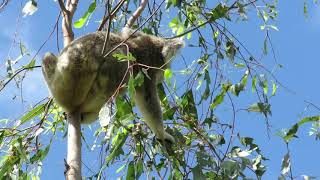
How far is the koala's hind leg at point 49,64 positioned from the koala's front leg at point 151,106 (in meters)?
0.86

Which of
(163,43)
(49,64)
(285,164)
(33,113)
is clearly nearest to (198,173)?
(285,164)

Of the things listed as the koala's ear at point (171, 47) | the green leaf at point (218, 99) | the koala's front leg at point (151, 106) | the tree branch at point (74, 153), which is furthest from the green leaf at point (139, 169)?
the koala's ear at point (171, 47)

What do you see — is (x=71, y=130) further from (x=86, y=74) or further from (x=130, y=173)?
(x=86, y=74)

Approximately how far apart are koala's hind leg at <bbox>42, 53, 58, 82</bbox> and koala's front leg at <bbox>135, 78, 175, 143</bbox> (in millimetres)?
857

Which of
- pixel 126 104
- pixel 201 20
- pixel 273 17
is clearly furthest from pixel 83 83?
pixel 273 17

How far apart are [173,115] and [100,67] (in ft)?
2.75

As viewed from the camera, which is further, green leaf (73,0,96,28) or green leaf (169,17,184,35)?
green leaf (169,17,184,35)

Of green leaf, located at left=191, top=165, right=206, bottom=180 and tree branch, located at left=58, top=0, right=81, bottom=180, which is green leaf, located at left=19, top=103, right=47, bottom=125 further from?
green leaf, located at left=191, top=165, right=206, bottom=180

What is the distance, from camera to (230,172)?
331 cm

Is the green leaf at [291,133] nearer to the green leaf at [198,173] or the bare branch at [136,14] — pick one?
the green leaf at [198,173]

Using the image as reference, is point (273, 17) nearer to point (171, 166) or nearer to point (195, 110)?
point (195, 110)

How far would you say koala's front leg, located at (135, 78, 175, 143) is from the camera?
4836 mm

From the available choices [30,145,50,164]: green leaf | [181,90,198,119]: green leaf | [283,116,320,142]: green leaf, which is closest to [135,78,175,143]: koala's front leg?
[181,90,198,119]: green leaf

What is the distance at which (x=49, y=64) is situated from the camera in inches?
191
